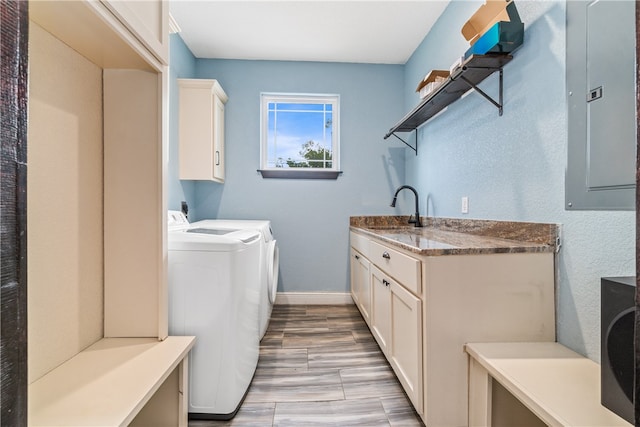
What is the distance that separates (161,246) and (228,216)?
1924mm

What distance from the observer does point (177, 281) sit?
4.38 ft

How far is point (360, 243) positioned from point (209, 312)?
60.3 inches

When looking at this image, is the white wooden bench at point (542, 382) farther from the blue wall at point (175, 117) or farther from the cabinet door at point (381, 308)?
the blue wall at point (175, 117)

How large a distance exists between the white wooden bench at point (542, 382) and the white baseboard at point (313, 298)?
6.37 feet

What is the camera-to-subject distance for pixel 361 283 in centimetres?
256

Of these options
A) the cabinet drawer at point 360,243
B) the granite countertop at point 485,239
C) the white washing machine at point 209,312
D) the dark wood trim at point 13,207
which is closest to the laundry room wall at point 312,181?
the cabinet drawer at point 360,243

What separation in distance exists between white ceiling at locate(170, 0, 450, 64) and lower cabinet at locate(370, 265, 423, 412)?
200 cm

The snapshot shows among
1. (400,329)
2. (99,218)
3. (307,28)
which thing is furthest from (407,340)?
(307,28)

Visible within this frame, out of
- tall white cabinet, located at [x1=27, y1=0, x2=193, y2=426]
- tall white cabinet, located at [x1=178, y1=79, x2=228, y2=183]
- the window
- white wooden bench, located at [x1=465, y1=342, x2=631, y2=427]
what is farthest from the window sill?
white wooden bench, located at [x1=465, y1=342, x2=631, y2=427]

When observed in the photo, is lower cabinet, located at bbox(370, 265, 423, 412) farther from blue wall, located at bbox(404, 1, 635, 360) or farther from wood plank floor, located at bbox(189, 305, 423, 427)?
blue wall, located at bbox(404, 1, 635, 360)

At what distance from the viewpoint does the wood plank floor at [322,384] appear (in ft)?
4.65

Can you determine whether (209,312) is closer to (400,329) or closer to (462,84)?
(400,329)

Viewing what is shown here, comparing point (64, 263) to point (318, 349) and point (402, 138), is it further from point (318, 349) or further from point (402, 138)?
point (402, 138)

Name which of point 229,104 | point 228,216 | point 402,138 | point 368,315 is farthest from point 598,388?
point 229,104
